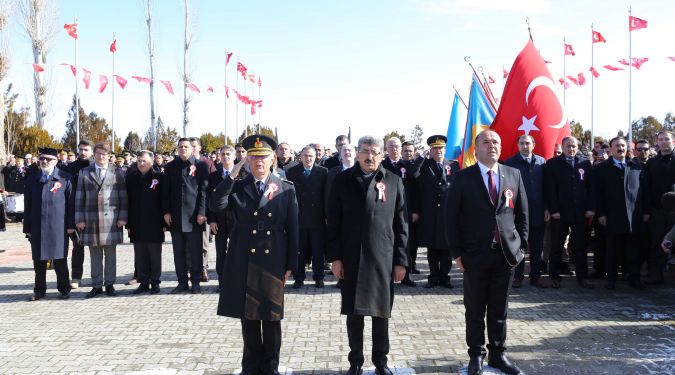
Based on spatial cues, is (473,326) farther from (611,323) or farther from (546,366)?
(611,323)

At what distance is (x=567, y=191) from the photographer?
336 inches

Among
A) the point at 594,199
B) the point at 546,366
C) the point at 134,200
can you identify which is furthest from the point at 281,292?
the point at 594,199

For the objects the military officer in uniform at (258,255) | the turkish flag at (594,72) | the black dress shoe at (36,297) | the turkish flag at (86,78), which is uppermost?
the turkish flag at (594,72)

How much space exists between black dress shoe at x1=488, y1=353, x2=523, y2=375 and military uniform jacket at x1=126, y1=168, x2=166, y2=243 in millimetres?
5476

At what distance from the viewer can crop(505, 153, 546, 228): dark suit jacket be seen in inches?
333

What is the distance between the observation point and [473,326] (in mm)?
5027

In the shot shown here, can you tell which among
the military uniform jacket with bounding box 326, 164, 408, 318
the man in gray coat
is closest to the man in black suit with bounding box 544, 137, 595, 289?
the military uniform jacket with bounding box 326, 164, 408, 318

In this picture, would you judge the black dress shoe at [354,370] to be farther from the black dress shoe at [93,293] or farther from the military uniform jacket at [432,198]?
A: the black dress shoe at [93,293]

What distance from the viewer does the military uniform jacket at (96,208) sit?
8445 millimetres

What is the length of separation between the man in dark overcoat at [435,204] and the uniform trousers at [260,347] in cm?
440

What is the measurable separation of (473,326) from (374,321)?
878 millimetres

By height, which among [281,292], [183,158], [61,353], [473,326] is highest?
[183,158]

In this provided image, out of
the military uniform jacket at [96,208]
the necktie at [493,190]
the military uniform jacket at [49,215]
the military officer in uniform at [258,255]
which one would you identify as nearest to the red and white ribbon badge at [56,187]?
the military uniform jacket at [49,215]

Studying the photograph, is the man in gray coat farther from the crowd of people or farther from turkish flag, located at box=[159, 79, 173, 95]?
turkish flag, located at box=[159, 79, 173, 95]
